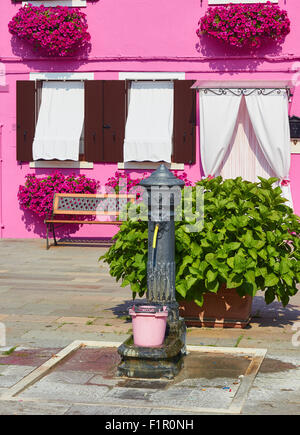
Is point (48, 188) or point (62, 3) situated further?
point (62, 3)

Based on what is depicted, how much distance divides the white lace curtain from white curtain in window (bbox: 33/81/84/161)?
2516mm

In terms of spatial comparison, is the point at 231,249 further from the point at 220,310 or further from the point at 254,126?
the point at 254,126

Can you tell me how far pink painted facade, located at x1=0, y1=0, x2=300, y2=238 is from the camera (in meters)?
15.3

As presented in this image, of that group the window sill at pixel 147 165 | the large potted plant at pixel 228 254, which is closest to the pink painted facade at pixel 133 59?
the window sill at pixel 147 165

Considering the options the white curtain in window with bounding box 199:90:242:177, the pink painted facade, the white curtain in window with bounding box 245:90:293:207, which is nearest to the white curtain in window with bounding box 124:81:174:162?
the pink painted facade

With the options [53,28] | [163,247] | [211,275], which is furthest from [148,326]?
[53,28]

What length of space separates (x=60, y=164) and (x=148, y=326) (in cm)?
1014

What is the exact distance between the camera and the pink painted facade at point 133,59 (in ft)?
50.1

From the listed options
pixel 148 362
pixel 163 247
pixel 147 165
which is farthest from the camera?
pixel 147 165

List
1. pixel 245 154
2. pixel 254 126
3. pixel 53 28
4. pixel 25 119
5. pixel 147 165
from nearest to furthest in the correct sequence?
pixel 254 126, pixel 245 154, pixel 53 28, pixel 147 165, pixel 25 119

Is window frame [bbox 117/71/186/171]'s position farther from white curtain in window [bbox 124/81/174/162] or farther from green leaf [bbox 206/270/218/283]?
green leaf [bbox 206/270/218/283]

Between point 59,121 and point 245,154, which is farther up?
point 59,121

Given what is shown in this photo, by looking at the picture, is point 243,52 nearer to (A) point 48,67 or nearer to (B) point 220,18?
(B) point 220,18

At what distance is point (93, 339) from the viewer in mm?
7527
